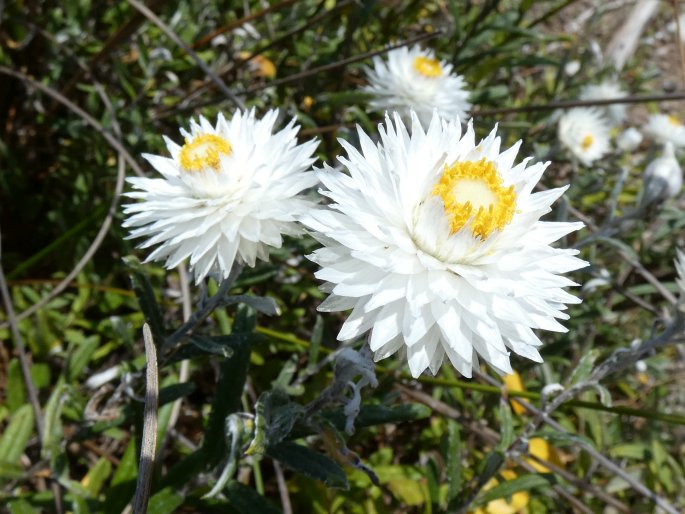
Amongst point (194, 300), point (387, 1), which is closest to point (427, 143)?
point (194, 300)

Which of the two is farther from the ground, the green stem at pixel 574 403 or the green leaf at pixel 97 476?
the green stem at pixel 574 403

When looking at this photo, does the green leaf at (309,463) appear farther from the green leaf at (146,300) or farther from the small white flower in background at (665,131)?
the small white flower in background at (665,131)

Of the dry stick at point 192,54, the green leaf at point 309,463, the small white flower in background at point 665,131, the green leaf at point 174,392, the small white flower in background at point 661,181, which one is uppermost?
the small white flower in background at point 665,131

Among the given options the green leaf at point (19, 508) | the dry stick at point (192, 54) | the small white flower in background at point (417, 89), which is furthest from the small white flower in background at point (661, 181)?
the green leaf at point (19, 508)

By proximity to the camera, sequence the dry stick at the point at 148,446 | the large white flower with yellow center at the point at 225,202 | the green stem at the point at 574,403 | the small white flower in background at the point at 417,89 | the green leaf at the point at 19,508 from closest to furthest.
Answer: the dry stick at the point at 148,446, the large white flower with yellow center at the point at 225,202, the green leaf at the point at 19,508, the green stem at the point at 574,403, the small white flower in background at the point at 417,89

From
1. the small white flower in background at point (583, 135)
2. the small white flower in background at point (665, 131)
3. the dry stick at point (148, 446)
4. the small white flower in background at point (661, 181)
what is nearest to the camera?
the dry stick at point (148, 446)

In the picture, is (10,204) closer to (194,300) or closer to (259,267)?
(194,300)
